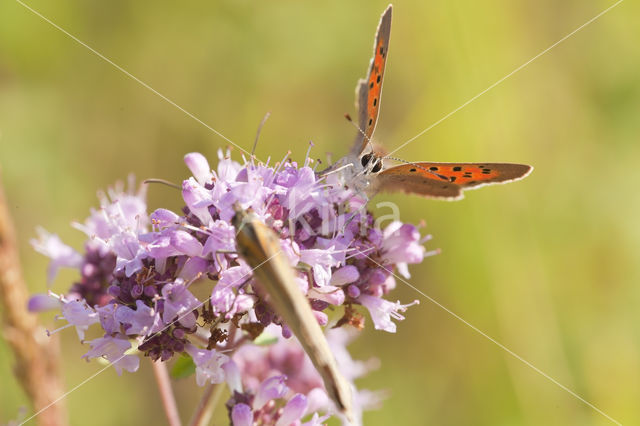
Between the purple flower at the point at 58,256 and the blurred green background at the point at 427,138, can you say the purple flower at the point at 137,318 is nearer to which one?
the purple flower at the point at 58,256

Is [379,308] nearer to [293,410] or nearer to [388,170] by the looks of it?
[293,410]

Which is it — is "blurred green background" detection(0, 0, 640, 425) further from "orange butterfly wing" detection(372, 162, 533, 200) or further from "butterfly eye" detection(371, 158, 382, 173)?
"butterfly eye" detection(371, 158, 382, 173)

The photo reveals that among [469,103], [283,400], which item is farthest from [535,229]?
[283,400]

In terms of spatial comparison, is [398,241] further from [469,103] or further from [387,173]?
[469,103]

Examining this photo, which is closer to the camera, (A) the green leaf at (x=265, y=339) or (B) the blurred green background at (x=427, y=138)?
(A) the green leaf at (x=265, y=339)

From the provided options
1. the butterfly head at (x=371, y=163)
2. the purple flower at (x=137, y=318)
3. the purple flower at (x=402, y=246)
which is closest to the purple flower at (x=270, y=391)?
the purple flower at (x=137, y=318)

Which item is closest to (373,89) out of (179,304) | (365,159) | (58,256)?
(365,159)
